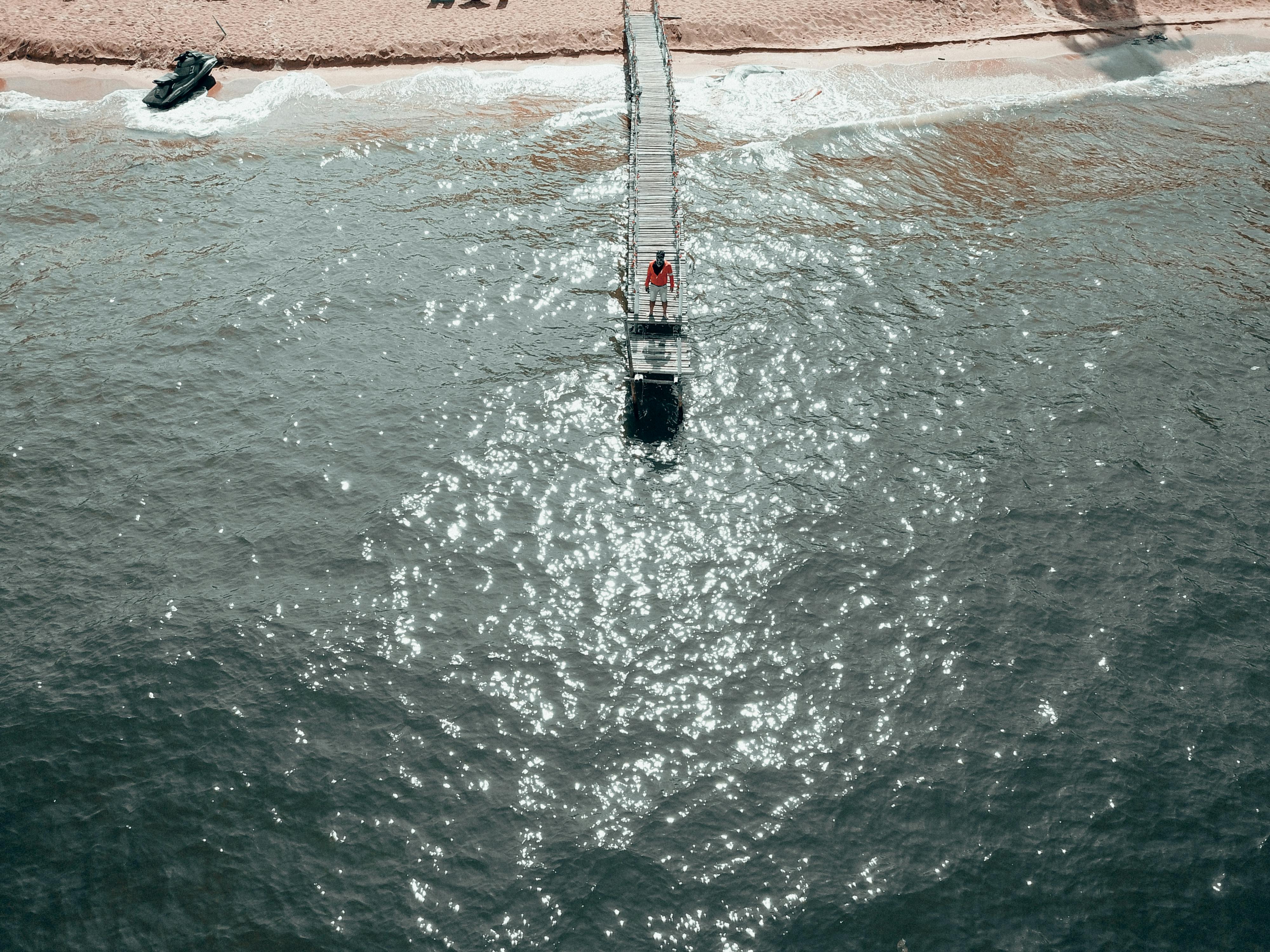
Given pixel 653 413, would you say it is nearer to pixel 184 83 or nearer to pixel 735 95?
pixel 735 95

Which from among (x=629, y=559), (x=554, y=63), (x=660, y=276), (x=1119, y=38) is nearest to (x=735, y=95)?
(x=554, y=63)

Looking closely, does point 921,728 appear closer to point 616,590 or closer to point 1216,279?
point 616,590

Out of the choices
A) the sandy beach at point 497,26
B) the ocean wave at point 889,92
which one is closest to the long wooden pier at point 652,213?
the ocean wave at point 889,92

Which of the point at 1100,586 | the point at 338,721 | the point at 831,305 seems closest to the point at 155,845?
the point at 338,721

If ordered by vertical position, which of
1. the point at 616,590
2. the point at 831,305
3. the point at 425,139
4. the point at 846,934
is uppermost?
the point at 425,139

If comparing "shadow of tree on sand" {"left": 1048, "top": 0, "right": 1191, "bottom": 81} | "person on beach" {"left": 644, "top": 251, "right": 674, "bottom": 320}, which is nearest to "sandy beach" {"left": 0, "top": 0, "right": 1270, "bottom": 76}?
"shadow of tree on sand" {"left": 1048, "top": 0, "right": 1191, "bottom": 81}

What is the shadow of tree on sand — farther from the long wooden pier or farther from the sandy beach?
the long wooden pier

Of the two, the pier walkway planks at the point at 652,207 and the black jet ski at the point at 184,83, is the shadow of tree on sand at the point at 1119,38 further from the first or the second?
the black jet ski at the point at 184,83
